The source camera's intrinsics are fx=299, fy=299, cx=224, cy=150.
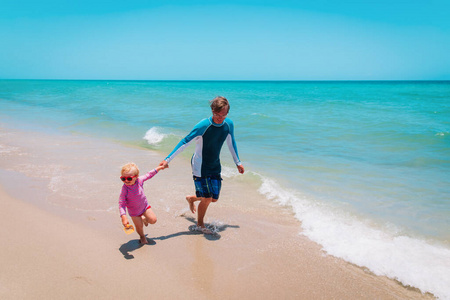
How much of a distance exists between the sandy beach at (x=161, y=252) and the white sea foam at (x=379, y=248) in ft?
0.46

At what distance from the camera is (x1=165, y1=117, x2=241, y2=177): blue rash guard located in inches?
141

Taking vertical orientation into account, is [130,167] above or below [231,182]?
above

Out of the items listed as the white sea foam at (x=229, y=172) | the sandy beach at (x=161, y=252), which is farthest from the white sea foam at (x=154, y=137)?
the sandy beach at (x=161, y=252)

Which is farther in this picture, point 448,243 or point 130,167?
point 448,243

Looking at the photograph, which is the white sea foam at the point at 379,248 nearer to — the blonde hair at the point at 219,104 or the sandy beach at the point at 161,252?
the sandy beach at the point at 161,252

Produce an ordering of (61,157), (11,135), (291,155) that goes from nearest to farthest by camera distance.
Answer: (61,157) → (291,155) → (11,135)

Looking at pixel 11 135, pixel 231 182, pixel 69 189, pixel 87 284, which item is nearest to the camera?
pixel 87 284

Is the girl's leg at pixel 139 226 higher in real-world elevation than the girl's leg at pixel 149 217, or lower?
lower

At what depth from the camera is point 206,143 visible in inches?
143

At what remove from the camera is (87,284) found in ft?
9.03

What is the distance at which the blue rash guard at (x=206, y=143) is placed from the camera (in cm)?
357

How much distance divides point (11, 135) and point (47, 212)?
7.34 meters

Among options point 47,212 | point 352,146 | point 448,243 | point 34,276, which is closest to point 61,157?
point 47,212

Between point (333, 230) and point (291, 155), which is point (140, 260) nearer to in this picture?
point (333, 230)
